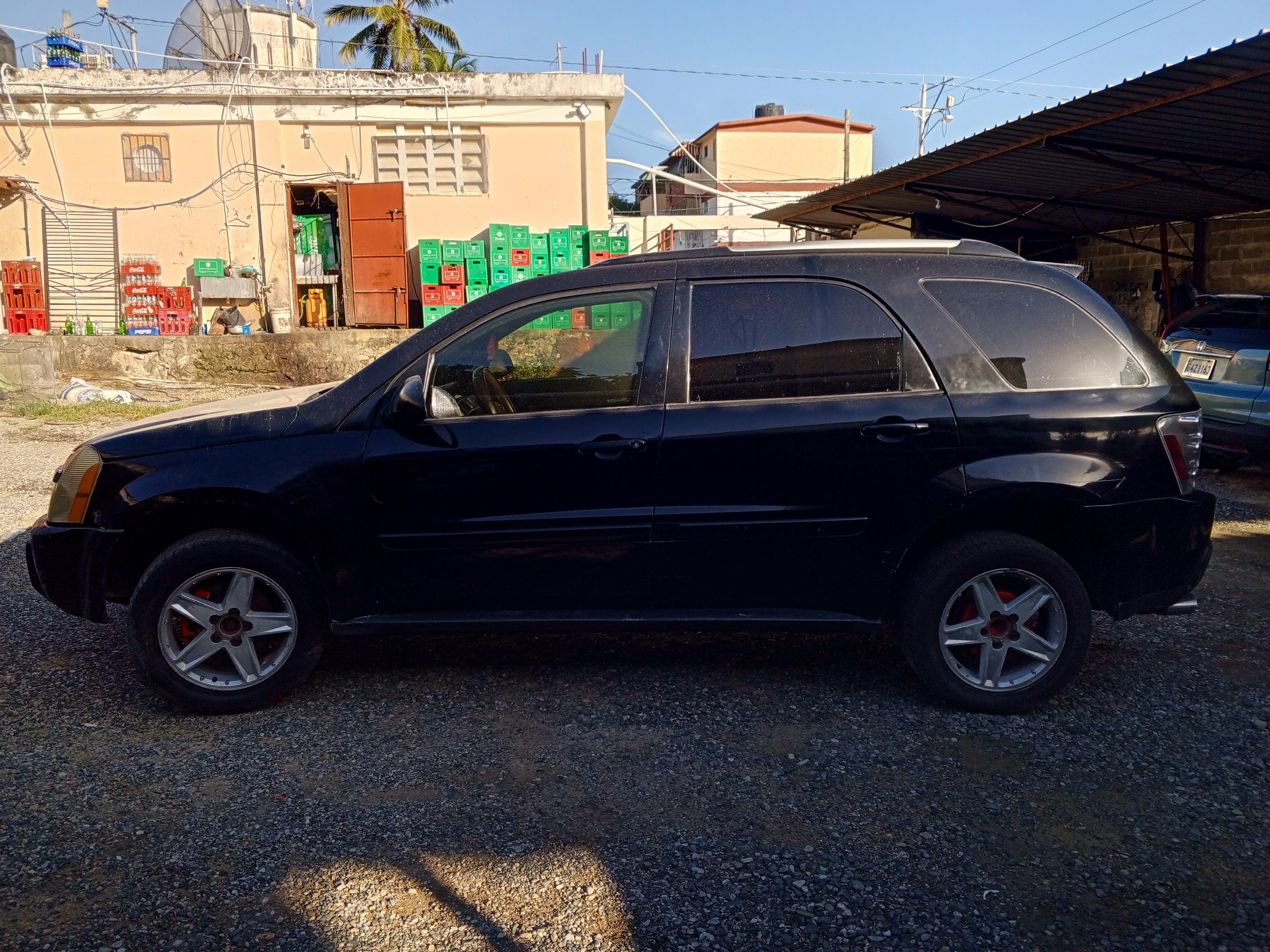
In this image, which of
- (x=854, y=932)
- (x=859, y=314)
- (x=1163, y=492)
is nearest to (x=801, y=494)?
(x=859, y=314)

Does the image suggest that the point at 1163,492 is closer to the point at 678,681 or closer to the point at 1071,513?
the point at 1071,513

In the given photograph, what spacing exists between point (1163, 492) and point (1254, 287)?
453 inches

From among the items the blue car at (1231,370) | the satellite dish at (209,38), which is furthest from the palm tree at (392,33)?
the blue car at (1231,370)

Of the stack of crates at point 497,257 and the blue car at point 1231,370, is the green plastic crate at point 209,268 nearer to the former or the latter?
the stack of crates at point 497,257

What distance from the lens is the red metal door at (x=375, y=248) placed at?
737 inches

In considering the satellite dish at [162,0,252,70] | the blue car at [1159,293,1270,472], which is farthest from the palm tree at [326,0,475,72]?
the blue car at [1159,293,1270,472]

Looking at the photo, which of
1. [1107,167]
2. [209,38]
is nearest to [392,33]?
[209,38]

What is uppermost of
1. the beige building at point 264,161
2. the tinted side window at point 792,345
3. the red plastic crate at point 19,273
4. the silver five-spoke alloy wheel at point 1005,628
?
the beige building at point 264,161

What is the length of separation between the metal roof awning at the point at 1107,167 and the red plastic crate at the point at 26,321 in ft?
46.2

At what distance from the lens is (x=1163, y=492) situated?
3.80m

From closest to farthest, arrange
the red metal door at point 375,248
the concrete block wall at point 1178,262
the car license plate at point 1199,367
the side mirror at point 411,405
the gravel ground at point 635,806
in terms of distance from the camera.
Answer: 1. the gravel ground at point 635,806
2. the side mirror at point 411,405
3. the car license plate at point 1199,367
4. the concrete block wall at point 1178,262
5. the red metal door at point 375,248

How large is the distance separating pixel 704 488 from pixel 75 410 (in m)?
12.3

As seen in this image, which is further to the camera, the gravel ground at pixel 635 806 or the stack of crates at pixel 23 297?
the stack of crates at pixel 23 297

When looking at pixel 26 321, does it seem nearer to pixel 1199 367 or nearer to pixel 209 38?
pixel 209 38
